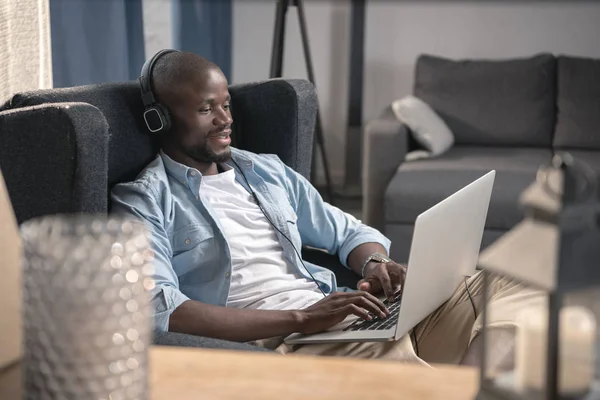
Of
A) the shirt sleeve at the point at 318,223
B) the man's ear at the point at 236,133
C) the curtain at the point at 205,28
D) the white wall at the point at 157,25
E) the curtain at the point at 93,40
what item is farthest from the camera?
the curtain at the point at 205,28

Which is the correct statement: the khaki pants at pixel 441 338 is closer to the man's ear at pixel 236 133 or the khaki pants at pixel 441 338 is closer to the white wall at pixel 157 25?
the man's ear at pixel 236 133

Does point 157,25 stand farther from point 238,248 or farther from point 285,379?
point 285,379

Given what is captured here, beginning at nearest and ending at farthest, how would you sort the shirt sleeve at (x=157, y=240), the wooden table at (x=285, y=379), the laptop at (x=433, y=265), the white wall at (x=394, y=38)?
1. the wooden table at (x=285, y=379)
2. the laptop at (x=433, y=265)
3. the shirt sleeve at (x=157, y=240)
4. the white wall at (x=394, y=38)

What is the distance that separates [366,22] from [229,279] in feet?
11.3

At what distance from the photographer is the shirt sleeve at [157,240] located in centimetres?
157

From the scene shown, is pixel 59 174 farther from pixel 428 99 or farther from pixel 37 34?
pixel 428 99

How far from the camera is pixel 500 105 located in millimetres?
4145

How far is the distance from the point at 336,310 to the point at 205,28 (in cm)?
296

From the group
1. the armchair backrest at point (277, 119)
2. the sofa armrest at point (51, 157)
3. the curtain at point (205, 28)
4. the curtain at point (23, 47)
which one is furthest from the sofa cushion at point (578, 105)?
the sofa armrest at point (51, 157)

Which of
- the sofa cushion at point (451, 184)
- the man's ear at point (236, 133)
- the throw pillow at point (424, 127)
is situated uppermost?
the man's ear at point (236, 133)

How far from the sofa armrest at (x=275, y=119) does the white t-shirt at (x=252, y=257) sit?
0.20 meters

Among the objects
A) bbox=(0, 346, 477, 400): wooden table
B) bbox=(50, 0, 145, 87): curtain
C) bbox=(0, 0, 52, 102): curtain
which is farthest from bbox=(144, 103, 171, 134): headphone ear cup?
bbox=(0, 346, 477, 400): wooden table

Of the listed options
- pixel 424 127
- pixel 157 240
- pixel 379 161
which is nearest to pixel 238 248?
pixel 157 240

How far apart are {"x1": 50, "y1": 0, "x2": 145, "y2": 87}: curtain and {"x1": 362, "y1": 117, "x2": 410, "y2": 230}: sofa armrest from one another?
1077 mm
